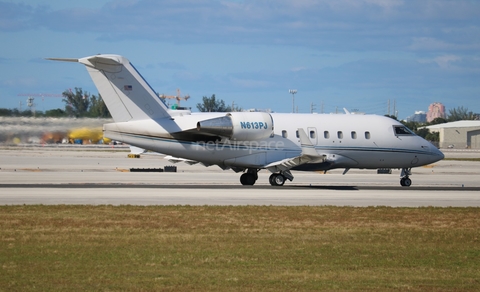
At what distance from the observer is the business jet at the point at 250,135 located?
30797 mm

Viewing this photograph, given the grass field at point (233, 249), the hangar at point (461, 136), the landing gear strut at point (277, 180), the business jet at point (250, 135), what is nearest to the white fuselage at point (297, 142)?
the business jet at point (250, 135)

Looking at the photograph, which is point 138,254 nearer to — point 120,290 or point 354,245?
point 120,290

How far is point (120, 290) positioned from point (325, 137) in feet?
80.1

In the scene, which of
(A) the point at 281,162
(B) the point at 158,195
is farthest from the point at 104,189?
(A) the point at 281,162

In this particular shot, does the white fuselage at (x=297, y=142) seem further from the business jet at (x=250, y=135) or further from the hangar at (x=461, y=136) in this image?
the hangar at (x=461, y=136)

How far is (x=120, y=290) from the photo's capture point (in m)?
11.2

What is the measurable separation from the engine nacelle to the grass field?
9.97m

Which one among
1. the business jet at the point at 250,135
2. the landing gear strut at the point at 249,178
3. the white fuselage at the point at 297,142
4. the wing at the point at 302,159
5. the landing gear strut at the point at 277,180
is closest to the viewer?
the business jet at the point at 250,135

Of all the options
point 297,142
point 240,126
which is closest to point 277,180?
point 297,142

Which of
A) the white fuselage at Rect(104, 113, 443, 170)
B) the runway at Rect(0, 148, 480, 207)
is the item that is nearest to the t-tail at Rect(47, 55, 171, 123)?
the white fuselage at Rect(104, 113, 443, 170)

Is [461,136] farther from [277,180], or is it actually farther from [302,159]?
[302,159]

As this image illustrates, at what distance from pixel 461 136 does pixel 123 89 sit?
346ft

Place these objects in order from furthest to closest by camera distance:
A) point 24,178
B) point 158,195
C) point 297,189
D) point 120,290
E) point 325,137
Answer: point 24,178 → point 325,137 → point 297,189 → point 158,195 → point 120,290

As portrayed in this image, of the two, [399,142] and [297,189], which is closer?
[297,189]
